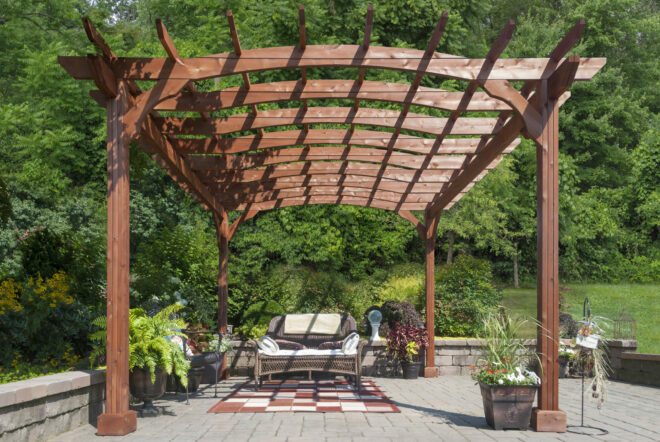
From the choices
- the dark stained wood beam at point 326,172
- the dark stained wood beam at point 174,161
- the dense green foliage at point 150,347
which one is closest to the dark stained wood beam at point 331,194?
the dark stained wood beam at point 174,161

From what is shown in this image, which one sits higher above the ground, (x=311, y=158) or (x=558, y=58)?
(x=558, y=58)

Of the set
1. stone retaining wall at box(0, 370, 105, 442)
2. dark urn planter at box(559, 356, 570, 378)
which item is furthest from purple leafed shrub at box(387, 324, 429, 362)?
stone retaining wall at box(0, 370, 105, 442)

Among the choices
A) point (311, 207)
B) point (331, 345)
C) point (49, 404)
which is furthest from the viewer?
point (311, 207)

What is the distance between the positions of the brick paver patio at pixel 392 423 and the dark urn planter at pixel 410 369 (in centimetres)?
174

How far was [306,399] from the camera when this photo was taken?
24.2 ft

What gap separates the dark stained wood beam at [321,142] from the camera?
744 centimetres

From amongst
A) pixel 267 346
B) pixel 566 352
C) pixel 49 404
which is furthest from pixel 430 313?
pixel 49 404

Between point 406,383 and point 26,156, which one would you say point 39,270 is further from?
point 26,156

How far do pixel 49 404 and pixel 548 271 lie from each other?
4114 millimetres

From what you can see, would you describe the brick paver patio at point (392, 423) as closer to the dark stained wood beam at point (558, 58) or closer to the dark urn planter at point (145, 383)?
the dark urn planter at point (145, 383)

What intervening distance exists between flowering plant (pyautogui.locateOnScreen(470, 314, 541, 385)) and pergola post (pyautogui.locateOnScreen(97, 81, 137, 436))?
2.98m

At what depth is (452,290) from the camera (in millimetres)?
11633

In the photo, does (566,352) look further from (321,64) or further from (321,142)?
(321,64)

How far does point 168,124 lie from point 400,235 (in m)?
12.3
